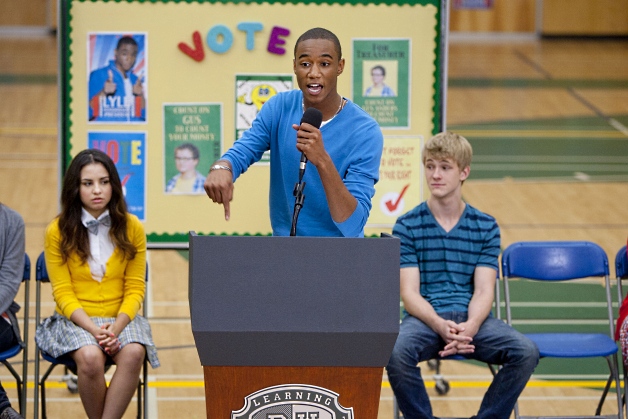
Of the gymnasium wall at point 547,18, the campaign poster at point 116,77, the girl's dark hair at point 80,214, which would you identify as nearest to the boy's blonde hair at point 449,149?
the girl's dark hair at point 80,214

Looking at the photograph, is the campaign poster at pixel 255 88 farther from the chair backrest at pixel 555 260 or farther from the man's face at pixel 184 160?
the chair backrest at pixel 555 260

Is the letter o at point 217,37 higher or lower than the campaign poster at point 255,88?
higher

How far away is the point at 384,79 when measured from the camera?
17.7 feet

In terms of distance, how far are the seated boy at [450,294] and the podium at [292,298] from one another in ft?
5.29

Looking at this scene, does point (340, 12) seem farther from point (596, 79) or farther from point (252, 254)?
point (596, 79)

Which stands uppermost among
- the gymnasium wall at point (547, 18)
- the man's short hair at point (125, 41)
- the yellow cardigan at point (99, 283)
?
the gymnasium wall at point (547, 18)

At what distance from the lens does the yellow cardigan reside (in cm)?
452

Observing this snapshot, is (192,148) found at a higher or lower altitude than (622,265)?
higher

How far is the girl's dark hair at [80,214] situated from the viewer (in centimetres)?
452

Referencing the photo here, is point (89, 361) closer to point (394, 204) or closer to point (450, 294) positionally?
point (450, 294)

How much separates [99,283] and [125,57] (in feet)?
4.35

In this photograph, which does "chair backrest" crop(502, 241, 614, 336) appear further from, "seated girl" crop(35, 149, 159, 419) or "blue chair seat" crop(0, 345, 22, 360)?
"blue chair seat" crop(0, 345, 22, 360)

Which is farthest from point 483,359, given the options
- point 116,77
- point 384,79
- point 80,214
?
point 116,77

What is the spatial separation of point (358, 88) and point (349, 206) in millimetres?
Result: 2419
